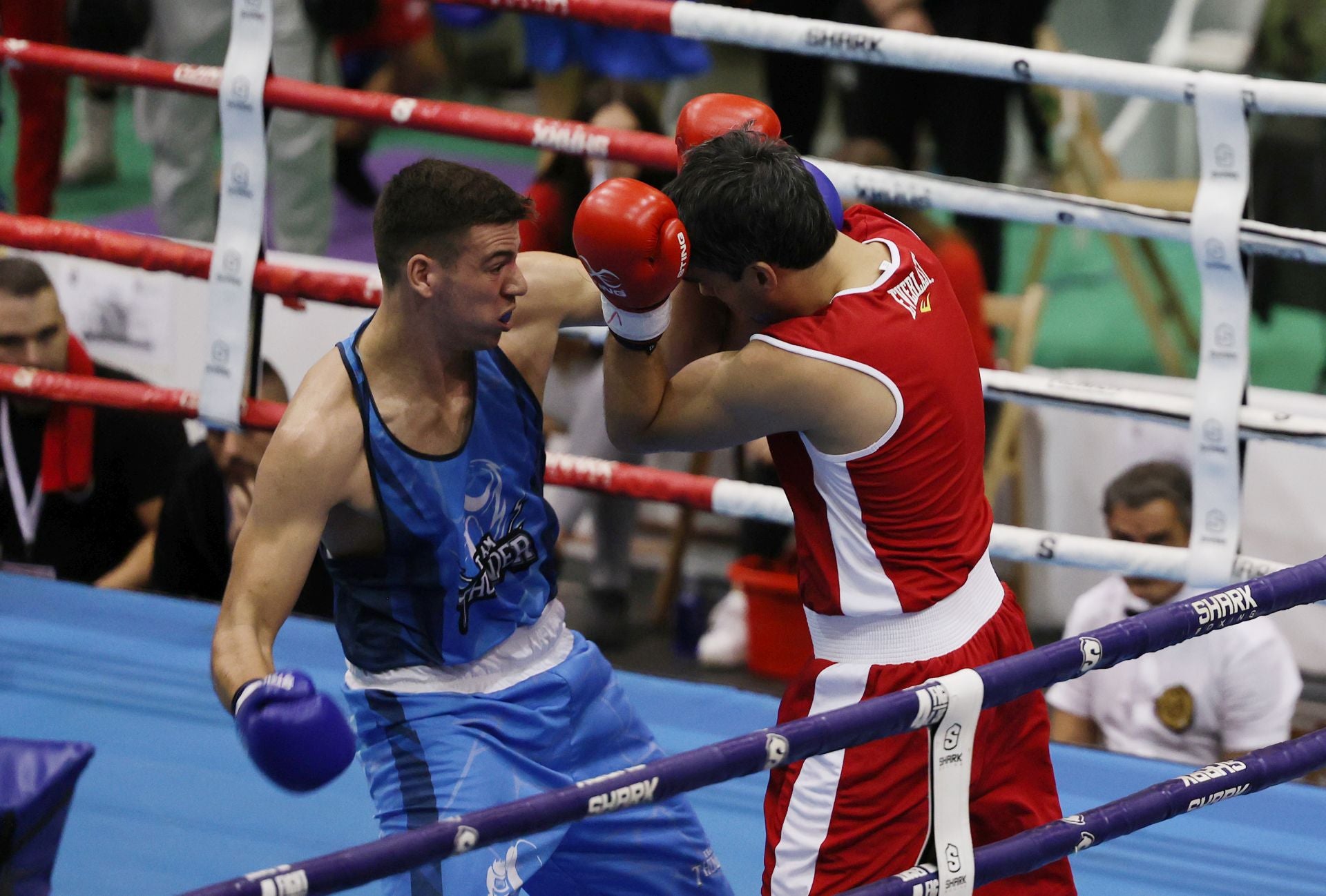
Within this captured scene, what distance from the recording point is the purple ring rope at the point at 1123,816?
6.56ft

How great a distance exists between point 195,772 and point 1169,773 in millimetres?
1782

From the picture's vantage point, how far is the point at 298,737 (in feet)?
5.67

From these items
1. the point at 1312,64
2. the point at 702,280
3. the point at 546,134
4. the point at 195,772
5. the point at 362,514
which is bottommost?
the point at 195,772

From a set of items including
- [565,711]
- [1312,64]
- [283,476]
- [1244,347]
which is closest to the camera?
[283,476]

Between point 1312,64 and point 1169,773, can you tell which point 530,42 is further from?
point 1169,773

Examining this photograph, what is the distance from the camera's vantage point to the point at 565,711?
2436 mm

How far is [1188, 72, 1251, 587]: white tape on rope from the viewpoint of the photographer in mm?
2914

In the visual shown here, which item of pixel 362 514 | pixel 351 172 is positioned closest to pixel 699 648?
pixel 362 514

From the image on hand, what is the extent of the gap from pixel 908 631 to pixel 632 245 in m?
0.63

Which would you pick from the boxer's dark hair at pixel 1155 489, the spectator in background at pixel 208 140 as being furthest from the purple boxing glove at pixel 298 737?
the spectator in background at pixel 208 140

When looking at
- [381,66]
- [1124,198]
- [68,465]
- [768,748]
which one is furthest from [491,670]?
[381,66]

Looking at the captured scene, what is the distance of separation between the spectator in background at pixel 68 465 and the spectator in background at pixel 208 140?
148 centimetres

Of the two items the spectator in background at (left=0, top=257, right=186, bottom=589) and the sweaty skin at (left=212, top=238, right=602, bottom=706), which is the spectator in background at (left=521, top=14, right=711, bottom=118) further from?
the sweaty skin at (left=212, top=238, right=602, bottom=706)

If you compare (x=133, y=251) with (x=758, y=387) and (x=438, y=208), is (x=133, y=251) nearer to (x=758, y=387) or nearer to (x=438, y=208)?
(x=438, y=208)
